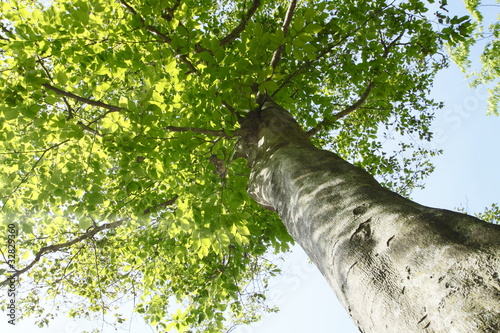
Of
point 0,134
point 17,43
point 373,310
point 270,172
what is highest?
point 0,134

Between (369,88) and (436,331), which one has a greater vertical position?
(369,88)

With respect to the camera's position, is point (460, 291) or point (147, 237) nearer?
point (460, 291)

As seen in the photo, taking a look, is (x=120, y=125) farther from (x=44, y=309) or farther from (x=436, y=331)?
(x=44, y=309)

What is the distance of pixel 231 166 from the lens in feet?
12.4

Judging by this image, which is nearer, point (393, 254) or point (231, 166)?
point (393, 254)

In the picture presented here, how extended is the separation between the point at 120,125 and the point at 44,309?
5.51 metres

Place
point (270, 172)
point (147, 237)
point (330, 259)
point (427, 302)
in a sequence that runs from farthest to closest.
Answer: point (147, 237), point (270, 172), point (330, 259), point (427, 302)

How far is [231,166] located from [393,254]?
2.87 metres

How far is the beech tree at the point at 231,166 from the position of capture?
0.97 m

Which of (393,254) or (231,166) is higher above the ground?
(231,166)

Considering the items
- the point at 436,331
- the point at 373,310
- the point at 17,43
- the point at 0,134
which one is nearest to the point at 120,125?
the point at 17,43

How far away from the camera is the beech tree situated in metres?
0.97

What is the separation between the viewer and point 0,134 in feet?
11.1

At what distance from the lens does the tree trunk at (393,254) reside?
2.56ft
